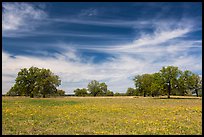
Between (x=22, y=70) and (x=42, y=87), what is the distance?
8120mm

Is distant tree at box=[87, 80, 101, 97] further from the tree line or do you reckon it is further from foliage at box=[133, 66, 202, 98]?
foliage at box=[133, 66, 202, 98]

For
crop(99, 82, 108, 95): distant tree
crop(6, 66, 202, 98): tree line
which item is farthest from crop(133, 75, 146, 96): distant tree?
crop(99, 82, 108, 95): distant tree

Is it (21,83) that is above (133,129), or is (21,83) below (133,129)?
above

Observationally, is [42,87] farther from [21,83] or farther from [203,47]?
[203,47]

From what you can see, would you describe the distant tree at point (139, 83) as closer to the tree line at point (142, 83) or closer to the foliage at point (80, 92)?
the tree line at point (142, 83)

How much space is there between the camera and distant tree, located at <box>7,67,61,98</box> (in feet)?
270

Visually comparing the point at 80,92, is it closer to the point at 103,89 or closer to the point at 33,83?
the point at 103,89

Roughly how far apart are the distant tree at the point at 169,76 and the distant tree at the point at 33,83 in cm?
3424

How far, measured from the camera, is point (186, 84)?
224ft

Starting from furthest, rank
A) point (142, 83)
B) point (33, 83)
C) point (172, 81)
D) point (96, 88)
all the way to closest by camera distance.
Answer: point (96, 88), point (142, 83), point (33, 83), point (172, 81)

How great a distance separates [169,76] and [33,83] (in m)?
41.5

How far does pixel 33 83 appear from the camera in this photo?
273 feet

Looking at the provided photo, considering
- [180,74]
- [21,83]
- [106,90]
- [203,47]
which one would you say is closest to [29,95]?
[21,83]

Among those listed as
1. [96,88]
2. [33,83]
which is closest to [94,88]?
[96,88]
